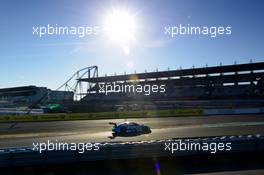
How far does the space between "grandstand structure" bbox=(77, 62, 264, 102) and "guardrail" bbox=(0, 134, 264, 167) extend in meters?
65.9

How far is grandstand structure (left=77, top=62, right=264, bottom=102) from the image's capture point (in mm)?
82500

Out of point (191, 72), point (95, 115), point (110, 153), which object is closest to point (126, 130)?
point (110, 153)

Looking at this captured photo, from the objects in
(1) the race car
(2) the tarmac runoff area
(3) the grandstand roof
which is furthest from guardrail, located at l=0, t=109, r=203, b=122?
(3) the grandstand roof

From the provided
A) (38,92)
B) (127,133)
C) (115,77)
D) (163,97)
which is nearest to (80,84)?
(115,77)

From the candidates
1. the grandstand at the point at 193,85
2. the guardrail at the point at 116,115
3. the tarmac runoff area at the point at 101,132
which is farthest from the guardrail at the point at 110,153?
the grandstand at the point at 193,85

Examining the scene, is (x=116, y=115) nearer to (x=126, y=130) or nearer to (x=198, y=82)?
(x=126, y=130)

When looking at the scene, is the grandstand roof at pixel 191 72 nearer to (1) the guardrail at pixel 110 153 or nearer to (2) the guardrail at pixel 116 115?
(2) the guardrail at pixel 116 115

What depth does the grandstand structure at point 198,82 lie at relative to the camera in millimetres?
82500

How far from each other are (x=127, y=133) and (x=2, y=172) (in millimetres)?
13133

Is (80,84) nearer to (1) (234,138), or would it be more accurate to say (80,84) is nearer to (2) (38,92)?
(2) (38,92)

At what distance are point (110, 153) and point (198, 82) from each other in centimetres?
8246

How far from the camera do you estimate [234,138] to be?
47.7ft

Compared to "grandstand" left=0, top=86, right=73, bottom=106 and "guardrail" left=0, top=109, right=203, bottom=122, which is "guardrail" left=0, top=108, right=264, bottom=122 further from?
"grandstand" left=0, top=86, right=73, bottom=106

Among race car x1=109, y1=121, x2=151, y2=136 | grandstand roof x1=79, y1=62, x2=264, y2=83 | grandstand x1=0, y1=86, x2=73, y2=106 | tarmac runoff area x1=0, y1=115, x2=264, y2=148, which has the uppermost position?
grandstand roof x1=79, y1=62, x2=264, y2=83
